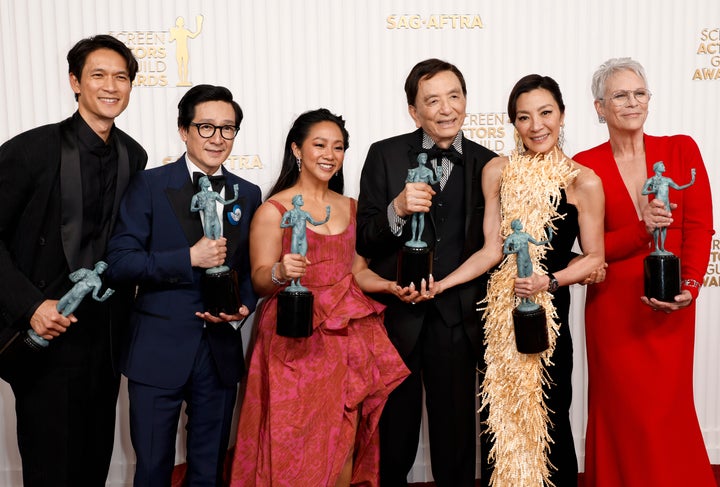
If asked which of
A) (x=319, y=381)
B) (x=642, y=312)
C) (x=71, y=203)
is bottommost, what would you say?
(x=319, y=381)

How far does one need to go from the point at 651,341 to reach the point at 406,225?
41.5 inches

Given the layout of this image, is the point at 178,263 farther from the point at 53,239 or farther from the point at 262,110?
the point at 262,110

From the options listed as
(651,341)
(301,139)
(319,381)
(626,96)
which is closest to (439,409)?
(319,381)

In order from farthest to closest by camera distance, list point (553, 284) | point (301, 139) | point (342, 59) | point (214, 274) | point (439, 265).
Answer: point (342, 59), point (301, 139), point (439, 265), point (553, 284), point (214, 274)

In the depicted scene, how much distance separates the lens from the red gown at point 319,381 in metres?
2.34

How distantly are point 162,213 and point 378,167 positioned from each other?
823mm

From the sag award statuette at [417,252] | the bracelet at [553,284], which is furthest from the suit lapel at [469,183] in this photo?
the bracelet at [553,284]

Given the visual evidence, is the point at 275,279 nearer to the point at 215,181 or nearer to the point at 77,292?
the point at 215,181

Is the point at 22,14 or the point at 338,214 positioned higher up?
the point at 22,14

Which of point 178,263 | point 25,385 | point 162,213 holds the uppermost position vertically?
point 162,213

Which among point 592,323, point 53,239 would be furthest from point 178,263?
point 592,323

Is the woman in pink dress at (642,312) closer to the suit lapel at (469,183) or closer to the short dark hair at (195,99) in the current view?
the suit lapel at (469,183)

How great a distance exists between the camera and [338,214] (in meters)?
2.56

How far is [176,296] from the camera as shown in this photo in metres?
2.32
